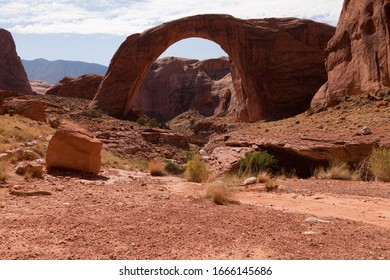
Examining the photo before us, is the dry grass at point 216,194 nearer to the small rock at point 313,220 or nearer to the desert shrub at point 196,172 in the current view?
the small rock at point 313,220

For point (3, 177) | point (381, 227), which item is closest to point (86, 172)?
point (3, 177)

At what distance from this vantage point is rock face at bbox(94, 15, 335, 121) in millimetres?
29906

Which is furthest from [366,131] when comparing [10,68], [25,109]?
[10,68]

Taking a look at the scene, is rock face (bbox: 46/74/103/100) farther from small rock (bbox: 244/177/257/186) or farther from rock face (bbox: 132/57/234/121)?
small rock (bbox: 244/177/257/186)

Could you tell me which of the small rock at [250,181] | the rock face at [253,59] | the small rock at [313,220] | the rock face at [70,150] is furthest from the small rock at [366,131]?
the rock face at [253,59]

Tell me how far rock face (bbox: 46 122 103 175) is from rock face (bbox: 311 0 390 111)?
45.4 ft

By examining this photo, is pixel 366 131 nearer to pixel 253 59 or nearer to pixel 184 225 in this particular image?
pixel 184 225

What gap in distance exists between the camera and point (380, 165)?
9.79 metres

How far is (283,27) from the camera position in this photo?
31.3 meters

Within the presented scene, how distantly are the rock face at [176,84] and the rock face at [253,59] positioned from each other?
26.2 metres

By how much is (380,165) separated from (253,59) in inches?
899

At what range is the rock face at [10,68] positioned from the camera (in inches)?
2132

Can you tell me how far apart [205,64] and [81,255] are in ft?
205

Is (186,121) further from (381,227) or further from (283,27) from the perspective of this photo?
(381,227)
